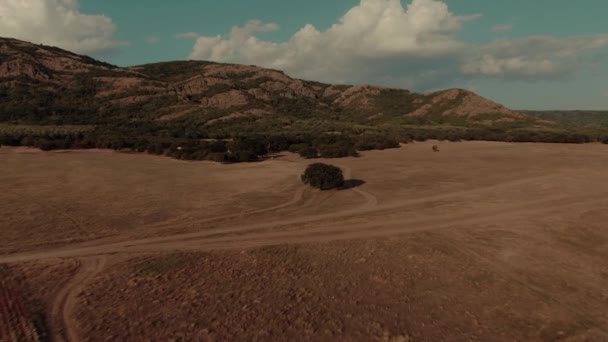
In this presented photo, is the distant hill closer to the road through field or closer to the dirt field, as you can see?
the dirt field

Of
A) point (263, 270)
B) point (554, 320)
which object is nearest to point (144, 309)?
point (263, 270)

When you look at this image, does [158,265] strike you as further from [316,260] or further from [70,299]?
[316,260]

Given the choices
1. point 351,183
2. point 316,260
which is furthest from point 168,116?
point 316,260

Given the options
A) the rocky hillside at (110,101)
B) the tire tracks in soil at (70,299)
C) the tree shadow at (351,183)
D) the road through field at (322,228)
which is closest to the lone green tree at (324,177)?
the tree shadow at (351,183)

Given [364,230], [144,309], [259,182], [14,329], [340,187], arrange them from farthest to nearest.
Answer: [259,182] < [340,187] < [364,230] < [144,309] < [14,329]

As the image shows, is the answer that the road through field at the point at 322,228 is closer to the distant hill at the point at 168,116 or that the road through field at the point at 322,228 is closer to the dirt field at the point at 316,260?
the dirt field at the point at 316,260

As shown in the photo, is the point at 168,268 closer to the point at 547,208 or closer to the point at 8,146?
Answer: the point at 547,208

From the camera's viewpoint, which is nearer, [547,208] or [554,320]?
[554,320]
